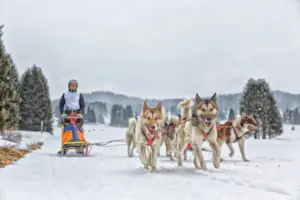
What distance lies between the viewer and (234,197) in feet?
11.7

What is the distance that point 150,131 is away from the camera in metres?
5.96

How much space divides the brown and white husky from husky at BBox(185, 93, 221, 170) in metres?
0.55

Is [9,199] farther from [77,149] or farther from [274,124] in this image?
[274,124]

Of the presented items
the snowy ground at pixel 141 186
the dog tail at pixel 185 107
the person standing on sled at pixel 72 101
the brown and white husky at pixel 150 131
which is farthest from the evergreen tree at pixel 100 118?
the snowy ground at pixel 141 186

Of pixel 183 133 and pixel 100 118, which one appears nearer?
pixel 183 133

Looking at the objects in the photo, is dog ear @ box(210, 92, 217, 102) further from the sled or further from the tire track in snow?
the sled

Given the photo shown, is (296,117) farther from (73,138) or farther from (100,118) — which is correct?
(73,138)

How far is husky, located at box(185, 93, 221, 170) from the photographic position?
18.8 feet

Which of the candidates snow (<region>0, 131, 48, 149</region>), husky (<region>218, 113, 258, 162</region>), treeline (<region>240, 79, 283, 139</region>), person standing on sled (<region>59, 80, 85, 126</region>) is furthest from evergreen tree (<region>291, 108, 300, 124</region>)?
person standing on sled (<region>59, 80, 85, 126</region>)

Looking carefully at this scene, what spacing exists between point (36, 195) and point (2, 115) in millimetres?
14399

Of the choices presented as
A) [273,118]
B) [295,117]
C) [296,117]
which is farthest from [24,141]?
[296,117]

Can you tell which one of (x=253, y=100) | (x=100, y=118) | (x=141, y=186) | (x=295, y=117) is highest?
(x=253, y=100)

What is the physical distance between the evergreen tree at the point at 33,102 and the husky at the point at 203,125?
32.5 m

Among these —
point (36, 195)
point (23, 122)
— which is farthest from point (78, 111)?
point (23, 122)
